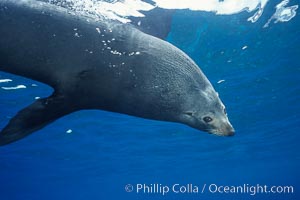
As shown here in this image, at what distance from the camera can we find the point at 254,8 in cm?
918

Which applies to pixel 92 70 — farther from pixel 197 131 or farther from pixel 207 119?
pixel 197 131

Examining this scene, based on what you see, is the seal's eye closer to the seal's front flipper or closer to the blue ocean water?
the seal's front flipper

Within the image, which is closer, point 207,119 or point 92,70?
point 92,70

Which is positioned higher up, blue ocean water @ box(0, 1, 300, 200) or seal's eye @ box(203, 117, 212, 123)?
blue ocean water @ box(0, 1, 300, 200)

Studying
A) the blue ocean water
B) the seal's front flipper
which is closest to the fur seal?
the seal's front flipper

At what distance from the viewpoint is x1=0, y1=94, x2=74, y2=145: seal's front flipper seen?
291 centimetres

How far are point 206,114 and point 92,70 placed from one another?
1301mm

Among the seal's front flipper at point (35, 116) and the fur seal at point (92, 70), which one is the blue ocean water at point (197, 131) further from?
the seal's front flipper at point (35, 116)

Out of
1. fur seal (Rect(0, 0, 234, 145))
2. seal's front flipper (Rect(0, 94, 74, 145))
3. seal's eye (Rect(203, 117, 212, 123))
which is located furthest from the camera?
seal's eye (Rect(203, 117, 212, 123))

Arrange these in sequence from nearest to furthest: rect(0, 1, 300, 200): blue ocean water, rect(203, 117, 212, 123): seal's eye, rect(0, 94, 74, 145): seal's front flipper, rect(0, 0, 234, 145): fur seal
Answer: rect(0, 0, 234, 145): fur seal, rect(0, 94, 74, 145): seal's front flipper, rect(203, 117, 212, 123): seal's eye, rect(0, 1, 300, 200): blue ocean water

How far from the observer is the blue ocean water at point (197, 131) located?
10.8 meters

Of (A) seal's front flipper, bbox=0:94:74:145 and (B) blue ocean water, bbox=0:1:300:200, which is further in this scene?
(B) blue ocean water, bbox=0:1:300:200

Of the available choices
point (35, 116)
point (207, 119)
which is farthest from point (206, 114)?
point (35, 116)

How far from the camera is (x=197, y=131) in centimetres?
2377
